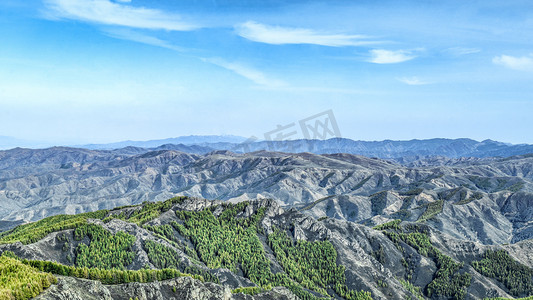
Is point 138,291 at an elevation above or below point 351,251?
above

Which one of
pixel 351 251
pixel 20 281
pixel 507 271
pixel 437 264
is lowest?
pixel 507 271

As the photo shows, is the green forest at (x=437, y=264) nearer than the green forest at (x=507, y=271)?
Yes

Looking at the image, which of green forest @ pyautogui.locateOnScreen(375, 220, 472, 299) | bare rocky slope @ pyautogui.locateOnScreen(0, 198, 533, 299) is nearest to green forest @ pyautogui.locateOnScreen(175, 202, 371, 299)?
bare rocky slope @ pyautogui.locateOnScreen(0, 198, 533, 299)

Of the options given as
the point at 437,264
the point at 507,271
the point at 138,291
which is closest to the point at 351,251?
the point at 437,264

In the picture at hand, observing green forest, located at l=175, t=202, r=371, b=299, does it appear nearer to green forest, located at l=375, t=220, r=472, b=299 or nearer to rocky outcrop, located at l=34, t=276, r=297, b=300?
green forest, located at l=375, t=220, r=472, b=299

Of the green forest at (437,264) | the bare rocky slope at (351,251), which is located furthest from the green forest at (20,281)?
the green forest at (437,264)

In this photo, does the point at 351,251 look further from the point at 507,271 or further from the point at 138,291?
the point at 138,291

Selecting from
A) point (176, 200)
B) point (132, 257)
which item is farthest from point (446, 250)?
point (132, 257)

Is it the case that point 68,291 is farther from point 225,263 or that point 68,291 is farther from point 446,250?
point 446,250

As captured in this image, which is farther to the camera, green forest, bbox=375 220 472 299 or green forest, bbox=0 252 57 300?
green forest, bbox=375 220 472 299

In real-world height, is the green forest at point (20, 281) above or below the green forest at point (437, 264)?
above

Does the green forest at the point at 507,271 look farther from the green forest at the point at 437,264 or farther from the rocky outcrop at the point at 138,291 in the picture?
the rocky outcrop at the point at 138,291
